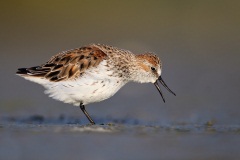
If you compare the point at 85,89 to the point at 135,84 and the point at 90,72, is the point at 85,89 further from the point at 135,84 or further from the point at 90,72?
the point at 135,84

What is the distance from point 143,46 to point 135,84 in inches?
141

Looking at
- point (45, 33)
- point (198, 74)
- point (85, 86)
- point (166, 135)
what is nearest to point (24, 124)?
point (85, 86)

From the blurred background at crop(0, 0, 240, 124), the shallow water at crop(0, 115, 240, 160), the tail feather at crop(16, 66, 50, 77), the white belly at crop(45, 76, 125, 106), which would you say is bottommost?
the shallow water at crop(0, 115, 240, 160)

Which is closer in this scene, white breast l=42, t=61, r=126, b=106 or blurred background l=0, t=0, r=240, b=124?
white breast l=42, t=61, r=126, b=106

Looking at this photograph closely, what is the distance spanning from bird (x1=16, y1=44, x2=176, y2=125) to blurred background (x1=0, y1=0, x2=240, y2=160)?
66cm

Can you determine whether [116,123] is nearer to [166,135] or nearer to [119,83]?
[119,83]

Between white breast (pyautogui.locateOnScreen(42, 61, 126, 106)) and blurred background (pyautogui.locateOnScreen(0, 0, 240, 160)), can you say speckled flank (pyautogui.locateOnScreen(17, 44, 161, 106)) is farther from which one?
blurred background (pyautogui.locateOnScreen(0, 0, 240, 160))

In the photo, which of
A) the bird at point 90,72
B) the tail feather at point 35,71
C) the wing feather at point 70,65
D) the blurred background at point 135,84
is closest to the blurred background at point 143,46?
the blurred background at point 135,84

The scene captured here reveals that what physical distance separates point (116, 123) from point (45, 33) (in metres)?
9.91

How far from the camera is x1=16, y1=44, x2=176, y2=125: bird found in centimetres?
1089

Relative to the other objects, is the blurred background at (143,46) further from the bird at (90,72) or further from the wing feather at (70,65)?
the wing feather at (70,65)

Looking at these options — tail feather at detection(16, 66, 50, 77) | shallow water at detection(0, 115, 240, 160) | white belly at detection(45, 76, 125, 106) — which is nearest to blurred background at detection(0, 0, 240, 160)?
shallow water at detection(0, 115, 240, 160)

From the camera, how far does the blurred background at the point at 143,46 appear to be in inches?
525

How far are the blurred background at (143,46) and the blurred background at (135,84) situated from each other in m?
0.02
